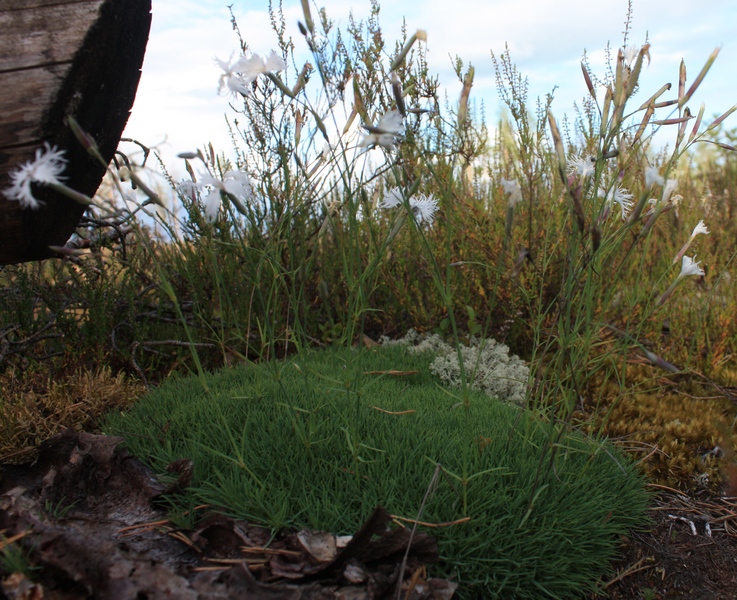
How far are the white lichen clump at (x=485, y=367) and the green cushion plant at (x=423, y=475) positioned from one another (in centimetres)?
71

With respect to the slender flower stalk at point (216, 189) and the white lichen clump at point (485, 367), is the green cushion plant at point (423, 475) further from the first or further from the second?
the white lichen clump at point (485, 367)

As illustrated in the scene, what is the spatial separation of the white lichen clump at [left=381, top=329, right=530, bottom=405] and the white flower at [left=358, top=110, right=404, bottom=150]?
1748 millimetres

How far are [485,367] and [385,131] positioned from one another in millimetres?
2263

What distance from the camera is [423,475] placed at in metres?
2.19

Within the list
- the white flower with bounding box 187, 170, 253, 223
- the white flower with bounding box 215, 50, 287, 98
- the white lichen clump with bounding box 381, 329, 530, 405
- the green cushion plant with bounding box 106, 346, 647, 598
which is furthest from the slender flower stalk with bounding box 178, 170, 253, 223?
the white lichen clump with bounding box 381, 329, 530, 405

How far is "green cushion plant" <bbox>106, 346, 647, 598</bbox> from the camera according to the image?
2031mm

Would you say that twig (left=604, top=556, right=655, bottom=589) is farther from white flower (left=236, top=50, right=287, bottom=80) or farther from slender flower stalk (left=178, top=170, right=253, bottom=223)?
white flower (left=236, top=50, right=287, bottom=80)

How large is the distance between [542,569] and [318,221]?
2.74 metres

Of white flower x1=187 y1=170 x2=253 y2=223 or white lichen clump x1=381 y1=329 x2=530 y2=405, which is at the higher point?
white flower x1=187 y1=170 x2=253 y2=223

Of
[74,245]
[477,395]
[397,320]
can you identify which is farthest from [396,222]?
[397,320]

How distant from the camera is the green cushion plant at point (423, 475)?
2.03m

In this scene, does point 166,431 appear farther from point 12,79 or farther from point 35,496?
point 12,79

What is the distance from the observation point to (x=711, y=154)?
9672 mm

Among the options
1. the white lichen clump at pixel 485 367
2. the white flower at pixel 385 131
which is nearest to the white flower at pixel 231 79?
the white flower at pixel 385 131
